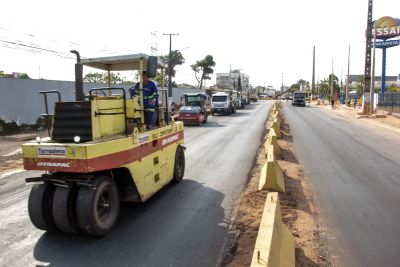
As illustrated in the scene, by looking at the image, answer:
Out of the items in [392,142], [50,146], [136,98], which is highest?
[136,98]

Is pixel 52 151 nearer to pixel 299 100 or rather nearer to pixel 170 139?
pixel 170 139

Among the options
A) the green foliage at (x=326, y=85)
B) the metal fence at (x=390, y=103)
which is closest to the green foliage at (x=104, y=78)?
the metal fence at (x=390, y=103)

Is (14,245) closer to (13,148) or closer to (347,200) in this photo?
(347,200)

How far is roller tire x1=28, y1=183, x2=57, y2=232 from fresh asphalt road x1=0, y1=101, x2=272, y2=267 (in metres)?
0.17

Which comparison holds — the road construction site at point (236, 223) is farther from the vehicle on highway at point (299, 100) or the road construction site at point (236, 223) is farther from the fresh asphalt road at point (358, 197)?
the vehicle on highway at point (299, 100)

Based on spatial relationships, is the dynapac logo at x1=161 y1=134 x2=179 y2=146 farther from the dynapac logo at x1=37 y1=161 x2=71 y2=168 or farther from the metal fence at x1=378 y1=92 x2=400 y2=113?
the metal fence at x1=378 y1=92 x2=400 y2=113

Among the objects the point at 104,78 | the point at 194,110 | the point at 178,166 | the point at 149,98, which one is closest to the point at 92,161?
the point at 149,98

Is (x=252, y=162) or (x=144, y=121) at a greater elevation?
(x=144, y=121)

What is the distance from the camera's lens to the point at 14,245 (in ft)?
19.4

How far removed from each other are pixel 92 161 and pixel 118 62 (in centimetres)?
301

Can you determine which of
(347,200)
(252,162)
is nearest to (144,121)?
(347,200)

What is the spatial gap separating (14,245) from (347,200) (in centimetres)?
623

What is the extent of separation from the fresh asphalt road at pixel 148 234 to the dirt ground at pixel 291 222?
242mm

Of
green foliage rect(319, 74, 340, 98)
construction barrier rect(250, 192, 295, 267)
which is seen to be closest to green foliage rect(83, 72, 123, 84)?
construction barrier rect(250, 192, 295, 267)
